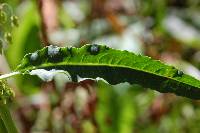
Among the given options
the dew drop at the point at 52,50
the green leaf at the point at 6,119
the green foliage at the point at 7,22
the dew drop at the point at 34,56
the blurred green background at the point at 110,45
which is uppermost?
the green foliage at the point at 7,22

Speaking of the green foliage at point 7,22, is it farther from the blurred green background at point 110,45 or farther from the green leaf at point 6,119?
the blurred green background at point 110,45

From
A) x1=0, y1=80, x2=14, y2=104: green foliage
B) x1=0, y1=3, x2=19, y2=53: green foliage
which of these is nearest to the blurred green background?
x1=0, y1=3, x2=19, y2=53: green foliage

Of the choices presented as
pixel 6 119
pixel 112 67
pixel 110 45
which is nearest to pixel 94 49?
pixel 112 67

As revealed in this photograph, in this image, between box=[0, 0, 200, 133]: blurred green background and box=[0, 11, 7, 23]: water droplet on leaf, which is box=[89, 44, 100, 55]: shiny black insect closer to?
box=[0, 11, 7, 23]: water droplet on leaf

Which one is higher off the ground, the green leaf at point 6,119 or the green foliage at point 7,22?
the green foliage at point 7,22

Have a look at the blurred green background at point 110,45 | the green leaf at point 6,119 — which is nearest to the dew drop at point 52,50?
the green leaf at point 6,119

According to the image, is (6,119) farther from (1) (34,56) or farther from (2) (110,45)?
(2) (110,45)
